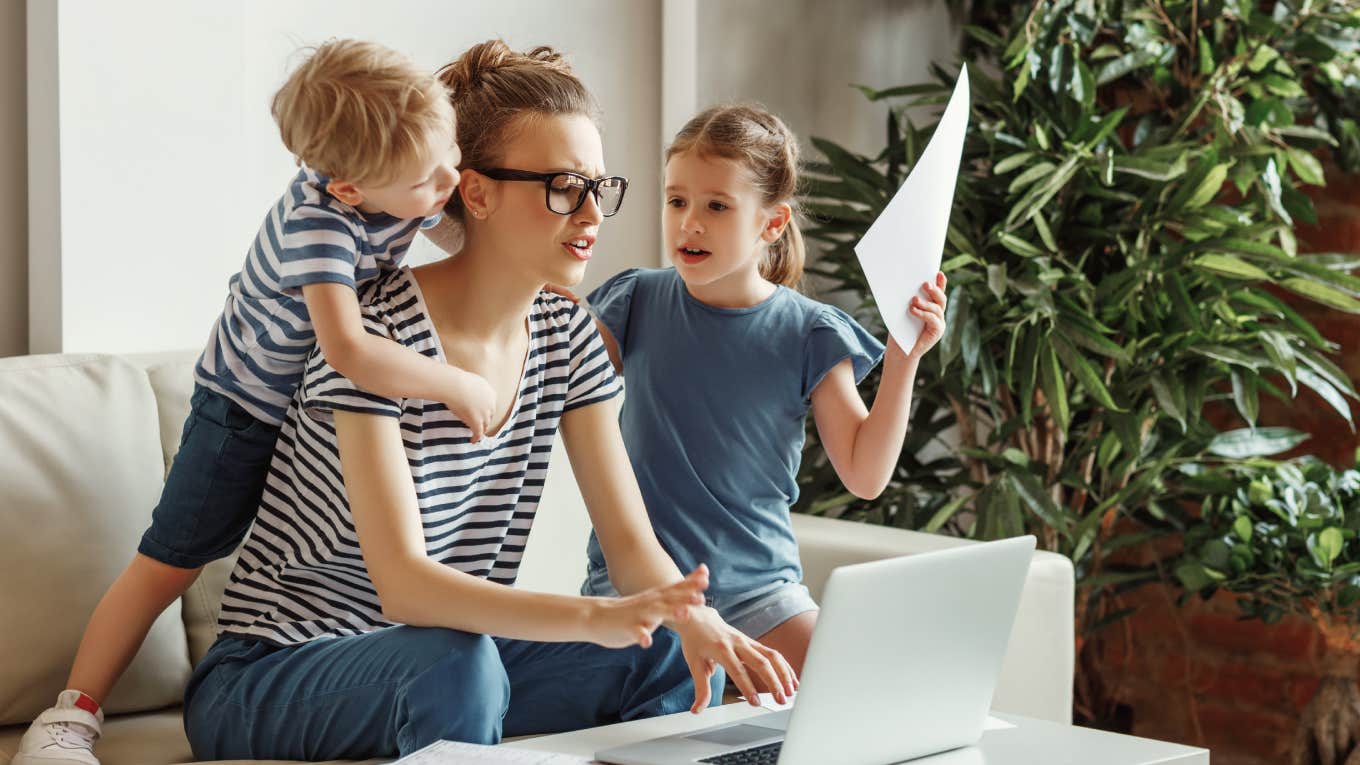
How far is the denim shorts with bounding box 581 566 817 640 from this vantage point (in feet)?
6.08

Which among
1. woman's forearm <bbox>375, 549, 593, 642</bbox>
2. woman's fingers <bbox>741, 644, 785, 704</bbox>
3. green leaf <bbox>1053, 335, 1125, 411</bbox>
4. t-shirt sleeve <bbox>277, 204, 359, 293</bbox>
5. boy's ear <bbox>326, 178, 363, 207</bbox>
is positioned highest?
boy's ear <bbox>326, 178, 363, 207</bbox>

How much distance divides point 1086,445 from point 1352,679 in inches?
24.2

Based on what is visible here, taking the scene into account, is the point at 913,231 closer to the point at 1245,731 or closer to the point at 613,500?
the point at 613,500

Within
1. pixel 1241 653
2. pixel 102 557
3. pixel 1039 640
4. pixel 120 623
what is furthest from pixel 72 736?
pixel 1241 653

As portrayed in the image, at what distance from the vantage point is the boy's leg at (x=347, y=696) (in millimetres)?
1379

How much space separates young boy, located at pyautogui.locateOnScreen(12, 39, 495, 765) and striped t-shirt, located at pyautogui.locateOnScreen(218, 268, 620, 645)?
1.7 inches

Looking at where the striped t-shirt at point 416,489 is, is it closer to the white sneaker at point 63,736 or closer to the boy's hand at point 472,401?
the boy's hand at point 472,401

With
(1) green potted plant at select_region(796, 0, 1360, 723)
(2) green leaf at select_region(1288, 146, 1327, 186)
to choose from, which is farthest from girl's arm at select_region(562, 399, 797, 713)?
(2) green leaf at select_region(1288, 146, 1327, 186)

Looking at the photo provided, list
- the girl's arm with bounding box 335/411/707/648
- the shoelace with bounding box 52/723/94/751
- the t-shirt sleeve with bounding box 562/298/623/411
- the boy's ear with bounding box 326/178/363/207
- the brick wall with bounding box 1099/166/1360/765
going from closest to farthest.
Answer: the girl's arm with bounding box 335/411/707/648
the boy's ear with bounding box 326/178/363/207
the shoelace with bounding box 52/723/94/751
the t-shirt sleeve with bounding box 562/298/623/411
the brick wall with bounding box 1099/166/1360/765

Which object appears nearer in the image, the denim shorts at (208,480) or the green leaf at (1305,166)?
the denim shorts at (208,480)

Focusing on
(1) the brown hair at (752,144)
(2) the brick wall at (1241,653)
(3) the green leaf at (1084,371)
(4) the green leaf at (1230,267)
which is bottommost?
(2) the brick wall at (1241,653)

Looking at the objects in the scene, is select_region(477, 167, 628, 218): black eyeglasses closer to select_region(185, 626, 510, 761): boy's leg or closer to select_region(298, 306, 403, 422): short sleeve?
select_region(298, 306, 403, 422): short sleeve

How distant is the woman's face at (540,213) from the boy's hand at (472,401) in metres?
0.13

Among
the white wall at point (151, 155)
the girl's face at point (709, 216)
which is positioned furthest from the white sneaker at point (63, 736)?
the girl's face at point (709, 216)
